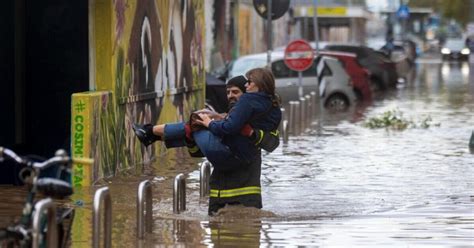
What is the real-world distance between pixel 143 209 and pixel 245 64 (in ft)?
72.9

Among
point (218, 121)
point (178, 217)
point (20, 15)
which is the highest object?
point (20, 15)

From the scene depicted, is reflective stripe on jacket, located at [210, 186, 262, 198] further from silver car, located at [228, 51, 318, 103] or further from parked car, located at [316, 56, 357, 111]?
parked car, located at [316, 56, 357, 111]

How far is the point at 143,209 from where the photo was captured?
473 inches

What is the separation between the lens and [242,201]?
13195 mm

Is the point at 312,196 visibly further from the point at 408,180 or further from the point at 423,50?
the point at 423,50

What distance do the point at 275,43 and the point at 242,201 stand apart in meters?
55.7

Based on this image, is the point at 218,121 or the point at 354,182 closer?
the point at 218,121

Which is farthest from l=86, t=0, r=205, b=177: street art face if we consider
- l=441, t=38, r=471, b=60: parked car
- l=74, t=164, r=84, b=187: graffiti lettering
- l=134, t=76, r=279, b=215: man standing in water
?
l=441, t=38, r=471, b=60: parked car

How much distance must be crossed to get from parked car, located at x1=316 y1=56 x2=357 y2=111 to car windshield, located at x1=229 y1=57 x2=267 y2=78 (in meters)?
2.12

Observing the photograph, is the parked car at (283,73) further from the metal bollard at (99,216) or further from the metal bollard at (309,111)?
the metal bollard at (99,216)

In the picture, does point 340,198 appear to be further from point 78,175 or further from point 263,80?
point 263,80

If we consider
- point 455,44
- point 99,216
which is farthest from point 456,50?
point 99,216

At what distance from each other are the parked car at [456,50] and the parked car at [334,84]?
4994cm

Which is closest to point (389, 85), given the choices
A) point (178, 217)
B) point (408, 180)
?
point (408, 180)
